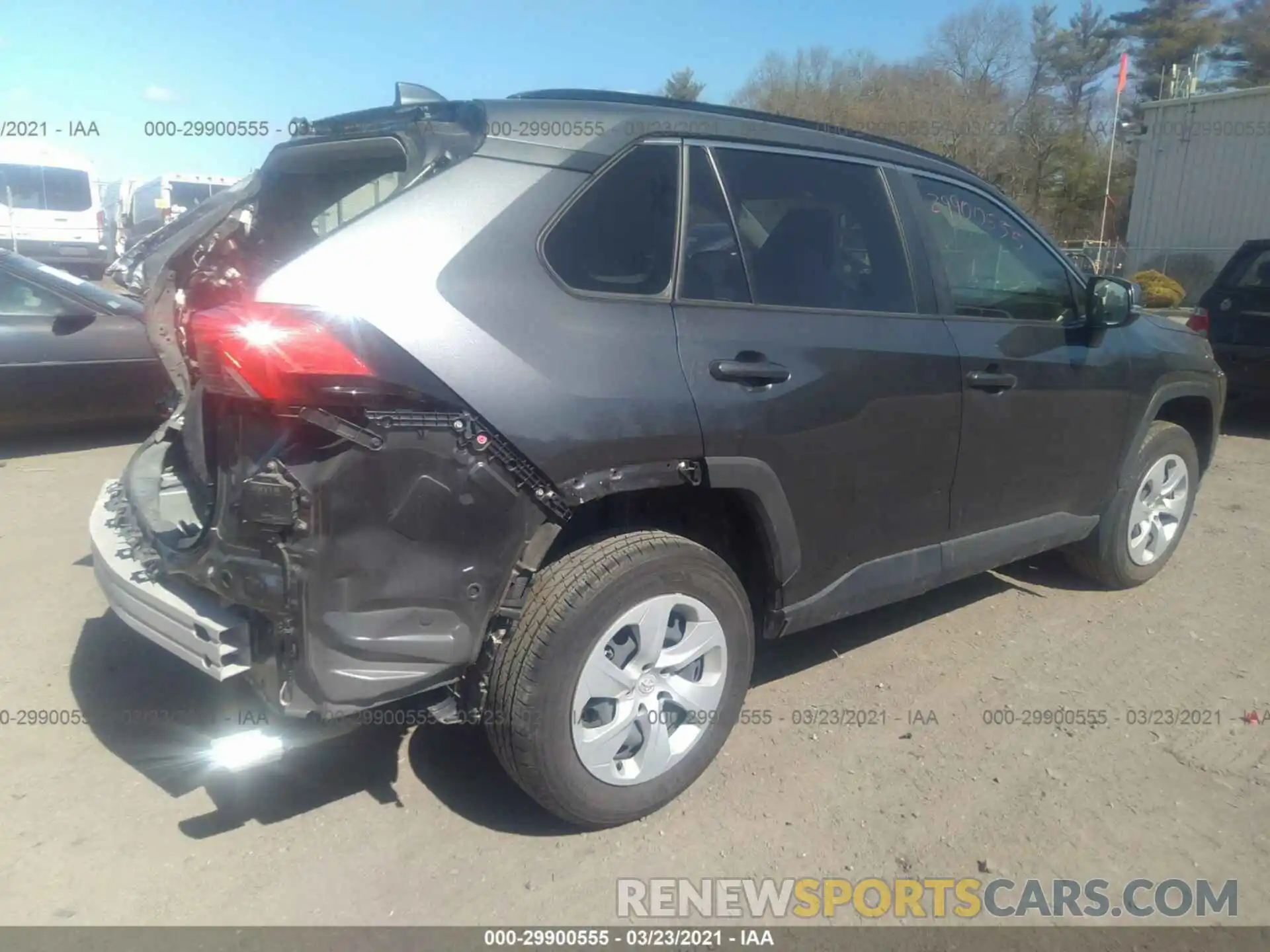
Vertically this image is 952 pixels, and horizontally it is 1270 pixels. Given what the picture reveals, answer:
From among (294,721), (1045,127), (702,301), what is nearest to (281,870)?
(294,721)

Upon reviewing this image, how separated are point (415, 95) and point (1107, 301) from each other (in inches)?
114

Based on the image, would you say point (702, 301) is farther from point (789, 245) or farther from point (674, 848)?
point (674, 848)

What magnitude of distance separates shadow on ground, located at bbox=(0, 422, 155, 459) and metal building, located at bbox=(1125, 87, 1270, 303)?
22.4 metres

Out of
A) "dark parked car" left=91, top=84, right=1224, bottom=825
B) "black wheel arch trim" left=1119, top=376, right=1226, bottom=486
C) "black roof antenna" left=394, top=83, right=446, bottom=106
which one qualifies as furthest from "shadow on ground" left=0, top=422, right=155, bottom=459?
"black wheel arch trim" left=1119, top=376, right=1226, bottom=486

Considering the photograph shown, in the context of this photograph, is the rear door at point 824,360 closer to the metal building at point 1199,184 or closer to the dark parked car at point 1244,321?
the dark parked car at point 1244,321

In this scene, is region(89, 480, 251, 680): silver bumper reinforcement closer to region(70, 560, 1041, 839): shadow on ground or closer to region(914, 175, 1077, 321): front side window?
region(70, 560, 1041, 839): shadow on ground

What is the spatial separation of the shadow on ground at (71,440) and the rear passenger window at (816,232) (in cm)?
583

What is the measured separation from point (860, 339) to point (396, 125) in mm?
1576

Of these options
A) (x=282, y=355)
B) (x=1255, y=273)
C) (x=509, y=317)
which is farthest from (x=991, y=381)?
(x=1255, y=273)

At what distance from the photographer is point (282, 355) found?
2.26 m

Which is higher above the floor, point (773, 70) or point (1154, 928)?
point (773, 70)

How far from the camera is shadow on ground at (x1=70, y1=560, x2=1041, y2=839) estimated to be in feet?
9.73

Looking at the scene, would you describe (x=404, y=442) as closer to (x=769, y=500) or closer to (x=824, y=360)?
(x=769, y=500)

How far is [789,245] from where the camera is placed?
3242mm
